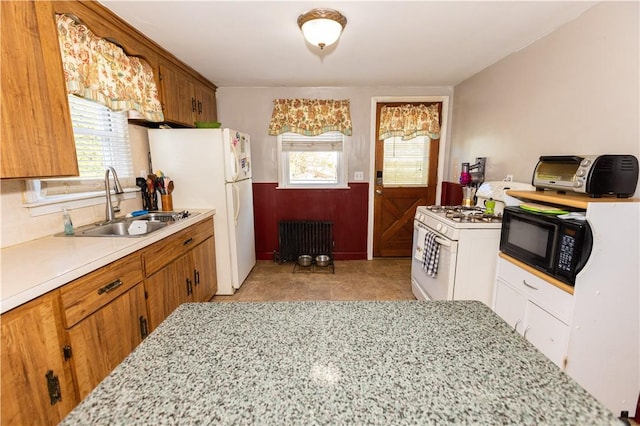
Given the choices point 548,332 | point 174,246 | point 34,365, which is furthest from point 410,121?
point 34,365

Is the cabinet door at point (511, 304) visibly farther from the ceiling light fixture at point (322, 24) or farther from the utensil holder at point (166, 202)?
the utensil holder at point (166, 202)

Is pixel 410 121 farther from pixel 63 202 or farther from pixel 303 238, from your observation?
pixel 63 202

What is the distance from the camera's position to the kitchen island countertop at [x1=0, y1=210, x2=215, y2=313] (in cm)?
107

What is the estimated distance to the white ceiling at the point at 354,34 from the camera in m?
1.82

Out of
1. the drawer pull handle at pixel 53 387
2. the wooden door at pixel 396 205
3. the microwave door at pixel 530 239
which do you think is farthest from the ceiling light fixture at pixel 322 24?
the drawer pull handle at pixel 53 387

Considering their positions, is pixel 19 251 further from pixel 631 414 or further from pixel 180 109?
pixel 631 414

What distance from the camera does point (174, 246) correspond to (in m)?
2.10

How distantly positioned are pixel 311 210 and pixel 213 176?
155 cm

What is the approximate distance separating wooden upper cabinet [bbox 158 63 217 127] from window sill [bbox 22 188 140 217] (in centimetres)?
91

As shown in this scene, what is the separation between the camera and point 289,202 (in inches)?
155

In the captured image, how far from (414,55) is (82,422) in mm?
3097

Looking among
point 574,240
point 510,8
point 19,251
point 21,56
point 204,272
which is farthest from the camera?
point 204,272

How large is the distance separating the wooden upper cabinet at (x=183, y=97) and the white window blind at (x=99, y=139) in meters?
0.39

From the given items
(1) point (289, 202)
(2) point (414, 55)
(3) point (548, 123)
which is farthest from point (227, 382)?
(1) point (289, 202)
